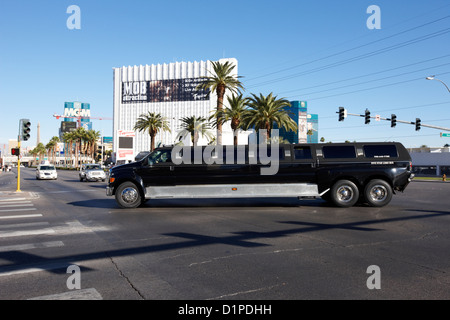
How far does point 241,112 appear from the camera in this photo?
1585 inches

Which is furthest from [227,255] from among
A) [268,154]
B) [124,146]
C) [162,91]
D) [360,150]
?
[162,91]

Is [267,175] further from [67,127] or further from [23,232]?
[67,127]

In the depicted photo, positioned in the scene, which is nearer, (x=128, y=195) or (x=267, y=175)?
(x=267, y=175)

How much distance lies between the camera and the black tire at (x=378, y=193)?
514 inches

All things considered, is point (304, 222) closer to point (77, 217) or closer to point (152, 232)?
point (152, 232)

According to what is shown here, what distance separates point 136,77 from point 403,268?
137054 millimetres

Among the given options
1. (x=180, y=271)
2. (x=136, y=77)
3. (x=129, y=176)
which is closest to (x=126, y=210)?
(x=129, y=176)

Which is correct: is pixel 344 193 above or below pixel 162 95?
below

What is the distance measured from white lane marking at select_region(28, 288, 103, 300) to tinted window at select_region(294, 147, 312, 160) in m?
9.87

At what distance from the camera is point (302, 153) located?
1338 centimetres

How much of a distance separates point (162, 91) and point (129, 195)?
4828 inches

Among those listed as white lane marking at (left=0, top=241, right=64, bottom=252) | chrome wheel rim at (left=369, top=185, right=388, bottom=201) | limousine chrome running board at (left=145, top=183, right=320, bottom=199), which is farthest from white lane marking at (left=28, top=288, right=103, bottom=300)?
chrome wheel rim at (left=369, top=185, right=388, bottom=201)

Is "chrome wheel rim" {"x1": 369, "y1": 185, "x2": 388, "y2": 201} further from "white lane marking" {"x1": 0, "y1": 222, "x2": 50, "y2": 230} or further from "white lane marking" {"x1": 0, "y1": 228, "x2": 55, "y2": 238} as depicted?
"white lane marking" {"x1": 0, "y1": 222, "x2": 50, "y2": 230}

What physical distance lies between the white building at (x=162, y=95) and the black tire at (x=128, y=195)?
4304 inches
